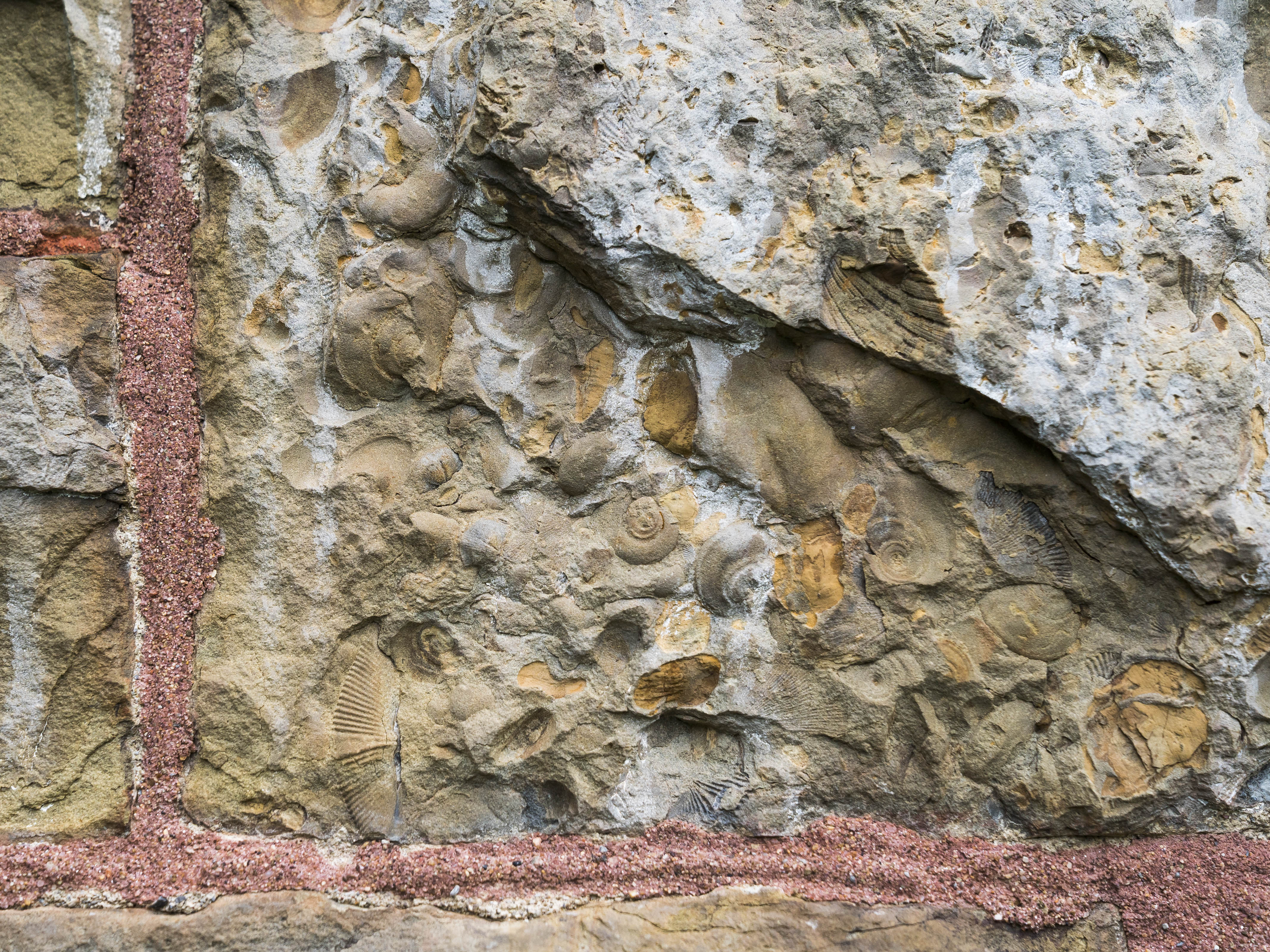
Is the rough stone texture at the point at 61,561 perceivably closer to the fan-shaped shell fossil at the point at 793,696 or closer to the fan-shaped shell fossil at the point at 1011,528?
the fan-shaped shell fossil at the point at 793,696

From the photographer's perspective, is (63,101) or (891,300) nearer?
(891,300)

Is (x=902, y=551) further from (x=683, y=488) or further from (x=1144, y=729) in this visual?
(x=1144, y=729)

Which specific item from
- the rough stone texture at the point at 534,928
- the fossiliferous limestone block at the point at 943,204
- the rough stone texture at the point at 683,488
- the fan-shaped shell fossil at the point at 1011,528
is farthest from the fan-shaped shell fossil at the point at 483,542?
the fan-shaped shell fossil at the point at 1011,528

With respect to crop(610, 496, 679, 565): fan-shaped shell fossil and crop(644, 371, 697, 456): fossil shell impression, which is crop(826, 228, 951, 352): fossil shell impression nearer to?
crop(644, 371, 697, 456): fossil shell impression

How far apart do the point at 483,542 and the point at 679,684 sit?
0.41 meters

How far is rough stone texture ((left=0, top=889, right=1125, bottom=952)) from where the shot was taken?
5.06 ft

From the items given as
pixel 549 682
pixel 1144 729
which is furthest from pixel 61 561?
pixel 1144 729

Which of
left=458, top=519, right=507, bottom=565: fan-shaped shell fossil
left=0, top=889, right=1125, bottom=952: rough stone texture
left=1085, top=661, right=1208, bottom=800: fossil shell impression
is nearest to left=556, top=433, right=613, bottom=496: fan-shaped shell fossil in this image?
left=458, top=519, right=507, bottom=565: fan-shaped shell fossil

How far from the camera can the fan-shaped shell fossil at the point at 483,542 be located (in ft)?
5.24

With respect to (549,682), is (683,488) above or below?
above

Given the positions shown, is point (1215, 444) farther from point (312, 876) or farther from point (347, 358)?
point (312, 876)

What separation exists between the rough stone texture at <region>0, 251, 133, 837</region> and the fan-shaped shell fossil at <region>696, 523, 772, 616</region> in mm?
1016

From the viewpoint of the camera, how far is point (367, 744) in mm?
1622

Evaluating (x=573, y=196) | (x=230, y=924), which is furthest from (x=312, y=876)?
(x=573, y=196)
